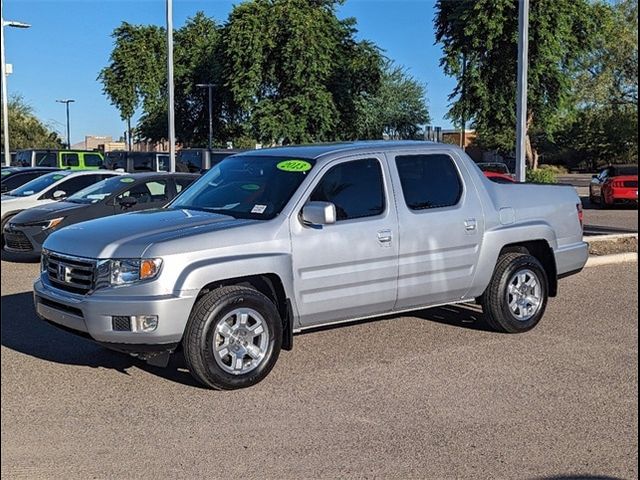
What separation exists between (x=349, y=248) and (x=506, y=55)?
27.6 meters

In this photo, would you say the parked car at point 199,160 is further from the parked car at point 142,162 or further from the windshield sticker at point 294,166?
the windshield sticker at point 294,166

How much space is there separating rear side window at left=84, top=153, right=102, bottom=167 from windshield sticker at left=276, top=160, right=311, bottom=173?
73.8 ft

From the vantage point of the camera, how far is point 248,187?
6.53m

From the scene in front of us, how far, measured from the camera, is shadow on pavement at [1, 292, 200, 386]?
6113 millimetres

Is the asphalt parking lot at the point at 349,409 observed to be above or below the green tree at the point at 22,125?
below

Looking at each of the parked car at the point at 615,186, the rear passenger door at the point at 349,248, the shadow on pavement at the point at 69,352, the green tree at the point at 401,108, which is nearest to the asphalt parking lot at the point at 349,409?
the shadow on pavement at the point at 69,352

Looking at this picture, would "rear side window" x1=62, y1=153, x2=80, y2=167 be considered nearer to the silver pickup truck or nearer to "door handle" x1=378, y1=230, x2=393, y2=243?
the silver pickup truck

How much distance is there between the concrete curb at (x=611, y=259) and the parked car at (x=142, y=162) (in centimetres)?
1723

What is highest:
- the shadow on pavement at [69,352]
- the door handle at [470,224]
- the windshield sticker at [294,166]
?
the windshield sticker at [294,166]

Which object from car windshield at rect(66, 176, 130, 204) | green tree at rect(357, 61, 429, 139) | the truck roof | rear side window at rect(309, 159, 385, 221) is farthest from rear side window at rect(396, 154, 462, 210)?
green tree at rect(357, 61, 429, 139)

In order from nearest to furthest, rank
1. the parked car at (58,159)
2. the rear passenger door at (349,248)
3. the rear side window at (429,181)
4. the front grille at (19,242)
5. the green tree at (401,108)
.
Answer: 1. the rear passenger door at (349,248)
2. the rear side window at (429,181)
3. the front grille at (19,242)
4. the parked car at (58,159)
5. the green tree at (401,108)

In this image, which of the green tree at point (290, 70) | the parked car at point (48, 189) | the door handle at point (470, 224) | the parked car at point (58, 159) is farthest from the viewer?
the green tree at point (290, 70)

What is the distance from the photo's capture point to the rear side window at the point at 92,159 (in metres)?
27.6

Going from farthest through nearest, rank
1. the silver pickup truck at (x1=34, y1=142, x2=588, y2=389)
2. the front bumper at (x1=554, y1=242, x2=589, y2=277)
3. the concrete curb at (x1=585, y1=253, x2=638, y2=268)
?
the concrete curb at (x1=585, y1=253, x2=638, y2=268) < the front bumper at (x1=554, y1=242, x2=589, y2=277) < the silver pickup truck at (x1=34, y1=142, x2=588, y2=389)
